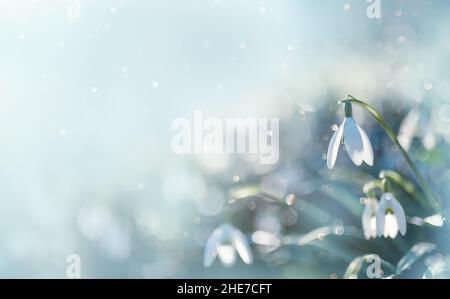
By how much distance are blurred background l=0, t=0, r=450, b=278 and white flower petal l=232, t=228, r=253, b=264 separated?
2 cm

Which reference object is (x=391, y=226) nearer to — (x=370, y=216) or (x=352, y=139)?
(x=370, y=216)

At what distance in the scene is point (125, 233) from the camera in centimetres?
113

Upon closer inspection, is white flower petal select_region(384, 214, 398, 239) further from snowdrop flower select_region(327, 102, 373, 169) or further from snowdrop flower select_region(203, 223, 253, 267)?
snowdrop flower select_region(203, 223, 253, 267)

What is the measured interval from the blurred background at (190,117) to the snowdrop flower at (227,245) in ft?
0.05

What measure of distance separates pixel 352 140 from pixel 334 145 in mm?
35

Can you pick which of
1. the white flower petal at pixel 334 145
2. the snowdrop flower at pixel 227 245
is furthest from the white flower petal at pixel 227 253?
the white flower petal at pixel 334 145

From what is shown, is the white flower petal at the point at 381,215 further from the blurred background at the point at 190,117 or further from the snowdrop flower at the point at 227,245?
the snowdrop flower at the point at 227,245

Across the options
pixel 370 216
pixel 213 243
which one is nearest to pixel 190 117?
pixel 213 243

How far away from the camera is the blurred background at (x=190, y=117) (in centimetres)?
109

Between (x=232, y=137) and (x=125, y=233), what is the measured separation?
277 millimetres

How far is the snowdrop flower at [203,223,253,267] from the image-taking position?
3.59ft

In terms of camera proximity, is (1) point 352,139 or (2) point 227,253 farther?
(2) point 227,253

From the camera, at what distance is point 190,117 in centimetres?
A: 110
